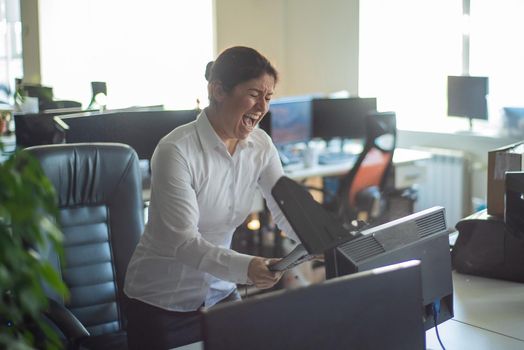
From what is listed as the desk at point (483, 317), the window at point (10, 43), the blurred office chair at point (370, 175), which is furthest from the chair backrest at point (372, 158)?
the window at point (10, 43)

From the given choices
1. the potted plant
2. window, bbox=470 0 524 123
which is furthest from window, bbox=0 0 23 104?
the potted plant

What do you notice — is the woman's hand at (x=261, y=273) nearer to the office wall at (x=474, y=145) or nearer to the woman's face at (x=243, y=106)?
the woman's face at (x=243, y=106)

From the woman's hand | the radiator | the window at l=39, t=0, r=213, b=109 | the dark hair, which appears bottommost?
the radiator

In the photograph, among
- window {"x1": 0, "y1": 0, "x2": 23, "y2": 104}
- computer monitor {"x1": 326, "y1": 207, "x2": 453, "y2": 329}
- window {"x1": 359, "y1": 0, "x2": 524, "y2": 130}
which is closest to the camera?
computer monitor {"x1": 326, "y1": 207, "x2": 453, "y2": 329}

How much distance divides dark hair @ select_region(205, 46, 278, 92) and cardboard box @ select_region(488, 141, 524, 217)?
0.97 metres

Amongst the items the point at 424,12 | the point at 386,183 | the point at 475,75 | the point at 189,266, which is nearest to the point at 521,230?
the point at 189,266

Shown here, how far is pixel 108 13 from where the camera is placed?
710 centimetres

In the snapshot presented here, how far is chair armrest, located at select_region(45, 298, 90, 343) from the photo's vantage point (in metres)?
2.29

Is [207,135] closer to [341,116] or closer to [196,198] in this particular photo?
[196,198]

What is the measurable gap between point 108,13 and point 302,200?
5863 millimetres

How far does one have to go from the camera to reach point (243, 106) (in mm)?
2217

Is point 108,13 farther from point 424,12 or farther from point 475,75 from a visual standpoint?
point 475,75

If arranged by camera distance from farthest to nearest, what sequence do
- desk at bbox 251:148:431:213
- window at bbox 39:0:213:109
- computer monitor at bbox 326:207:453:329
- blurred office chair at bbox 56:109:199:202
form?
window at bbox 39:0:213:109, desk at bbox 251:148:431:213, blurred office chair at bbox 56:109:199:202, computer monitor at bbox 326:207:453:329

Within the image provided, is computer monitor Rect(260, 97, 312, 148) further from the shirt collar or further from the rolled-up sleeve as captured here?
the rolled-up sleeve
